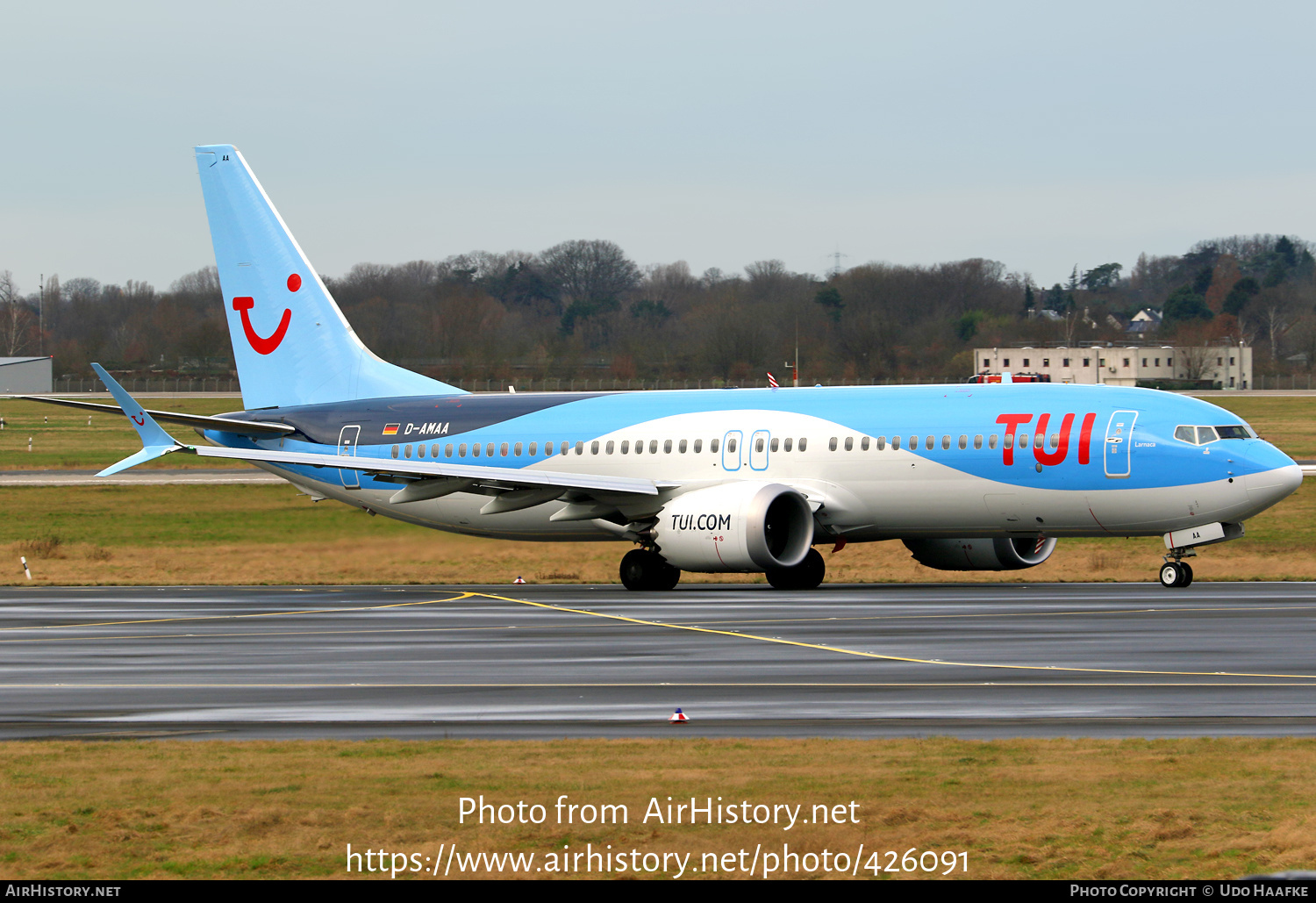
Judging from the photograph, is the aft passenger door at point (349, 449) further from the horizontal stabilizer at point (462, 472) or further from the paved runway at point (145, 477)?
the paved runway at point (145, 477)

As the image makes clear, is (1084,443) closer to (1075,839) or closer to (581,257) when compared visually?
(1075,839)

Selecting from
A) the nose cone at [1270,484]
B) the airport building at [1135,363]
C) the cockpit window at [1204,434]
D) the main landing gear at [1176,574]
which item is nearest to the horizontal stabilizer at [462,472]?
the main landing gear at [1176,574]

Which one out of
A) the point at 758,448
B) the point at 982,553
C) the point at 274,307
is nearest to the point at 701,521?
the point at 758,448

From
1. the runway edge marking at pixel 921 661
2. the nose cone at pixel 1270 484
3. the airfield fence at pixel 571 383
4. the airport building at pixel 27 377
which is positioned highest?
the airport building at pixel 27 377

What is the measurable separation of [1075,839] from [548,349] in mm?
94107

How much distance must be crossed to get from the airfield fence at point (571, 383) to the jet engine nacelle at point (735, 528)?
35.6 metres

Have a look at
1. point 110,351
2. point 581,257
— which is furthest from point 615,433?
point 581,257

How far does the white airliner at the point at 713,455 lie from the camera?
33406 millimetres

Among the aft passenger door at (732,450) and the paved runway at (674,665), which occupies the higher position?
the aft passenger door at (732,450)

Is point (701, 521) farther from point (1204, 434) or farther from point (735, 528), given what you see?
point (1204, 434)

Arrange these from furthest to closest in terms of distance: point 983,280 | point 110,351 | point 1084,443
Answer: point 983,280 < point 110,351 < point 1084,443

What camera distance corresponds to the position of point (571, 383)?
95.1 metres

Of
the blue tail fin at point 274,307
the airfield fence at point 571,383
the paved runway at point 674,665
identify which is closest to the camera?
the paved runway at point 674,665

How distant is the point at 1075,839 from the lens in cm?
1044
